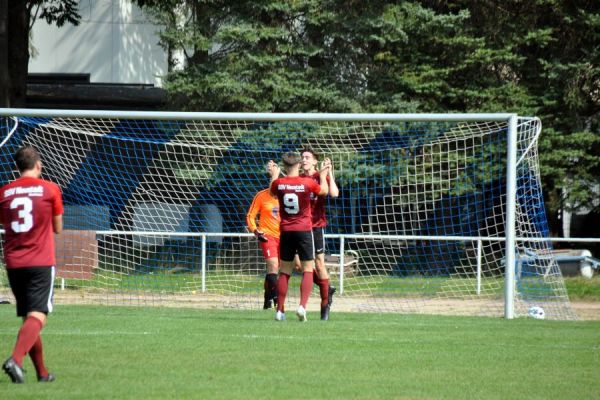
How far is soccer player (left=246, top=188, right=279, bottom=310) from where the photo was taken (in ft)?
46.4

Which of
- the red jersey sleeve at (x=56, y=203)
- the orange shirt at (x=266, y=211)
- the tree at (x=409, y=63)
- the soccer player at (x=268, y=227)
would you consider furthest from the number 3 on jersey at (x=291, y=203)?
the tree at (x=409, y=63)

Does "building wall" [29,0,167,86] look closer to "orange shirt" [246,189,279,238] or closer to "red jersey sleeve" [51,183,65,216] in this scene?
"orange shirt" [246,189,279,238]

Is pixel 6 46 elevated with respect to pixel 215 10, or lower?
lower

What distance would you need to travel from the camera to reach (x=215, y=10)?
78.3ft

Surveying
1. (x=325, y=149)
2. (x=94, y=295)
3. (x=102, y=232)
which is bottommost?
(x=94, y=295)

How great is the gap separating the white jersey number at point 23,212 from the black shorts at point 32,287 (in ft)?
Result: 1.02

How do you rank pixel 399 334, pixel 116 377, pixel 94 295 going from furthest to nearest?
pixel 94 295 → pixel 399 334 → pixel 116 377

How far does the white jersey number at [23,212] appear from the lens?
741 centimetres

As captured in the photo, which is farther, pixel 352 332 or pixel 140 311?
pixel 140 311

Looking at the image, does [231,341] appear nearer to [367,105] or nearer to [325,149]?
[325,149]

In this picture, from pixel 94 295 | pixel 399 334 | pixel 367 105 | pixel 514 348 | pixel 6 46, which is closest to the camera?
pixel 514 348

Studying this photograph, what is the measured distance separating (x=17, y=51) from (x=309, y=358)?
1522 centimetres

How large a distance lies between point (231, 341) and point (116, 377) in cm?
230

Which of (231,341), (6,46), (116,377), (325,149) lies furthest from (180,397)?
(6,46)
